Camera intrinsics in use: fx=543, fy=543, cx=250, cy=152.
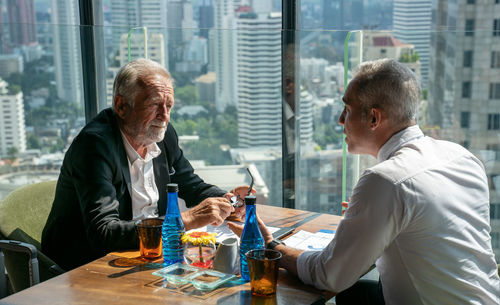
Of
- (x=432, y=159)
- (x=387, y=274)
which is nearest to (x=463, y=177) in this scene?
(x=432, y=159)

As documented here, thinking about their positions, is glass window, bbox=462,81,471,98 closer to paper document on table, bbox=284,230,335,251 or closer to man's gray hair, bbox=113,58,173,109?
paper document on table, bbox=284,230,335,251

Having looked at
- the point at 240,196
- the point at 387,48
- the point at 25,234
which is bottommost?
the point at 25,234

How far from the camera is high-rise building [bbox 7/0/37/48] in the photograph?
3.36 metres

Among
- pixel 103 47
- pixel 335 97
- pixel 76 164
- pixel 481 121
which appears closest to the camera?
pixel 76 164

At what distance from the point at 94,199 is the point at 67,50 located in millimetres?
1897

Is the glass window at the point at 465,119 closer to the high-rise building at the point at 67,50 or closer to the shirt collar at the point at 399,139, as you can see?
the shirt collar at the point at 399,139

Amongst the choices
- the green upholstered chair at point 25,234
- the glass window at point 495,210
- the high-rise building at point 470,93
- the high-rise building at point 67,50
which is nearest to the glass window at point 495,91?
the high-rise building at point 470,93

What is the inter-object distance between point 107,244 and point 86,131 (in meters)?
0.51

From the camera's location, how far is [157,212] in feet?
7.72

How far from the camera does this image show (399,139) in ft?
5.46

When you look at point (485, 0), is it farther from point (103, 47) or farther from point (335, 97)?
point (103, 47)

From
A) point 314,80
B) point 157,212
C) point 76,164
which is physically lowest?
point 157,212

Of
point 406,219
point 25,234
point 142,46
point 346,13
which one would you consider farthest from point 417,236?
point 346,13

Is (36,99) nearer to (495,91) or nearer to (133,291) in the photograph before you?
(133,291)
